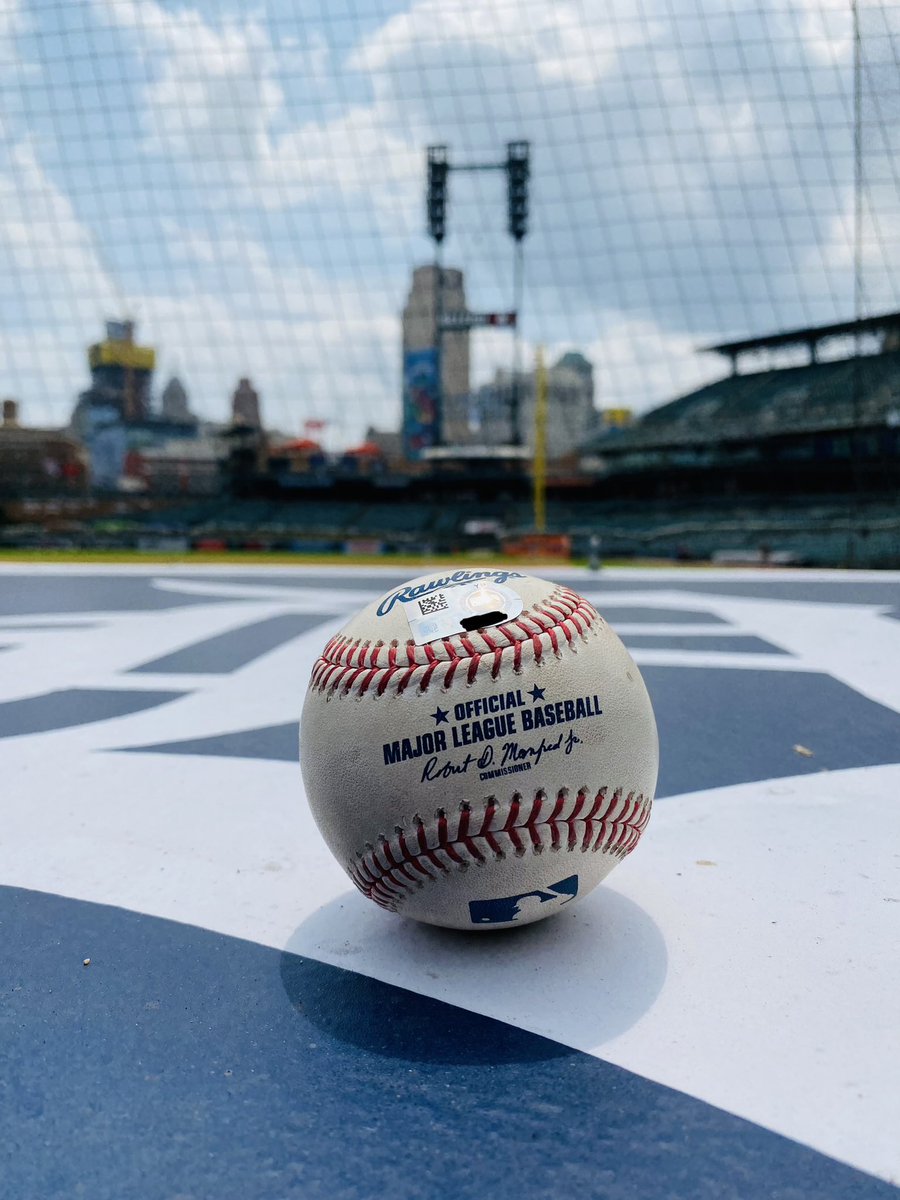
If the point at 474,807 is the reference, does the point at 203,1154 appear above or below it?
below

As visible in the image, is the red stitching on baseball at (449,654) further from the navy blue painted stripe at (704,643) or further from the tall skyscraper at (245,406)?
the tall skyscraper at (245,406)

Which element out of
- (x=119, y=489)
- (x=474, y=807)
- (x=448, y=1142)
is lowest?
(x=448, y=1142)

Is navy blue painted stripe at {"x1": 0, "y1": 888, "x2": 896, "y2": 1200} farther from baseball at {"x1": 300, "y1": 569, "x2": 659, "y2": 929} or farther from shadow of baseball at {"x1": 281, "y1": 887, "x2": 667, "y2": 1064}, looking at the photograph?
baseball at {"x1": 300, "y1": 569, "x2": 659, "y2": 929}

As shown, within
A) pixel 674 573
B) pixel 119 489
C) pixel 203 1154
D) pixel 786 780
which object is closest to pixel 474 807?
pixel 203 1154

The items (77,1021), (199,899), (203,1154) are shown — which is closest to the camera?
(203,1154)

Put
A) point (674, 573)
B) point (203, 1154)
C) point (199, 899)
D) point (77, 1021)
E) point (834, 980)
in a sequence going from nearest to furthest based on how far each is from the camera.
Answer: point (203, 1154), point (77, 1021), point (834, 980), point (199, 899), point (674, 573)

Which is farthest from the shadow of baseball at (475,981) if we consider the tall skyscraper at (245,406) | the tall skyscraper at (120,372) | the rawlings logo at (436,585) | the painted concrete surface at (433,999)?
the tall skyscraper at (120,372)

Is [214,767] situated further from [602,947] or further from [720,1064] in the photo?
[720,1064]
